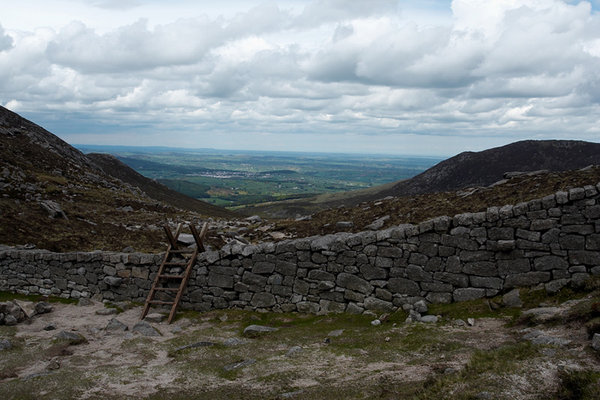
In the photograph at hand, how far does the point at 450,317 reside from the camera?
1259 centimetres

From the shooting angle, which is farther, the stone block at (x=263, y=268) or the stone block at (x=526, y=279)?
the stone block at (x=263, y=268)

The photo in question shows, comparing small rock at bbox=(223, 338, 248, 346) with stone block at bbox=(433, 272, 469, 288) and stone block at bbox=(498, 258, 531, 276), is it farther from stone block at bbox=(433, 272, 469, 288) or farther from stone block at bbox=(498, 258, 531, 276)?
stone block at bbox=(498, 258, 531, 276)

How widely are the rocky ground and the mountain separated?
38.7ft

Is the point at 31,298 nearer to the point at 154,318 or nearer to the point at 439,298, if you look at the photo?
the point at 154,318

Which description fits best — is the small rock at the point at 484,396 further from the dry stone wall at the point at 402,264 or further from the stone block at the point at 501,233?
the stone block at the point at 501,233

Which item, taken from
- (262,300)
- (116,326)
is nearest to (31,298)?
(116,326)

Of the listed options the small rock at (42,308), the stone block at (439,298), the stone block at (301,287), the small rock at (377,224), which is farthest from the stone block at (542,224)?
the small rock at (42,308)

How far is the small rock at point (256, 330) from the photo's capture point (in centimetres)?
1359

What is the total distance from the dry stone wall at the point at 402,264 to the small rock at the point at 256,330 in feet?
6.35

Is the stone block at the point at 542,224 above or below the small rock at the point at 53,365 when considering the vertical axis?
above

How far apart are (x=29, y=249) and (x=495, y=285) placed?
2196 cm

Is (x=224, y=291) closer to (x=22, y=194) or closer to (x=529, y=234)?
(x=529, y=234)

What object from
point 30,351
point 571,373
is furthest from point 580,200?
Answer: point 30,351

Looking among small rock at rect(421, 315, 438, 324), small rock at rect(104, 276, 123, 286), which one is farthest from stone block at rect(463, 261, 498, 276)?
small rock at rect(104, 276, 123, 286)
